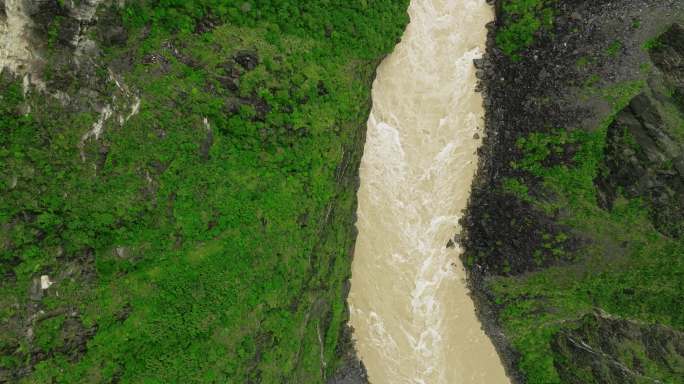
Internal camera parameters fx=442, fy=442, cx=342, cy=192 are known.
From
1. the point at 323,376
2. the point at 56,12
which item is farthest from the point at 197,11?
the point at 323,376

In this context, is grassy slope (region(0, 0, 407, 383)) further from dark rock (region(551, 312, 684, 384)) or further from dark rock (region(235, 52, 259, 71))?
dark rock (region(551, 312, 684, 384))

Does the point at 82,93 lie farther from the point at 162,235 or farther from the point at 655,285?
the point at 655,285

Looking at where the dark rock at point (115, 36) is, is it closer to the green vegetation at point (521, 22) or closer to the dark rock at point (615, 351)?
the green vegetation at point (521, 22)

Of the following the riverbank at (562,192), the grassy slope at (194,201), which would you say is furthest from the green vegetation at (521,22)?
the grassy slope at (194,201)

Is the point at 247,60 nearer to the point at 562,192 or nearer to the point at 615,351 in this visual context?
the point at 562,192

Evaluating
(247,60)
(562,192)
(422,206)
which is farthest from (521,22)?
(247,60)

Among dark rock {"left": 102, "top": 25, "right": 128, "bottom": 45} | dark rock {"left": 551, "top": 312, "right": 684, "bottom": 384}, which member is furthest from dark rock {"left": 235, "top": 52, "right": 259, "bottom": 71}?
dark rock {"left": 551, "top": 312, "right": 684, "bottom": 384}

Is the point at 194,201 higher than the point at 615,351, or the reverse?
the point at 194,201
